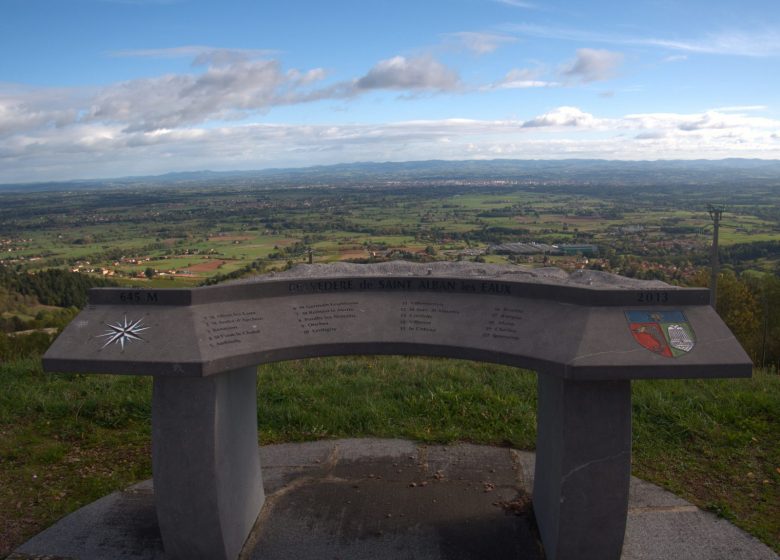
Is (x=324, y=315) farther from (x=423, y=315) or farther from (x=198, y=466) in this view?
(x=198, y=466)


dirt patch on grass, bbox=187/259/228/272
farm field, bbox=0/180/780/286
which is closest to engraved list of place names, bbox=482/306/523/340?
farm field, bbox=0/180/780/286

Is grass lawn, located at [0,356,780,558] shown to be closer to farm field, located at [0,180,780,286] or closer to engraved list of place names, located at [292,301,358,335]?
engraved list of place names, located at [292,301,358,335]

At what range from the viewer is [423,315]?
4.71 metres

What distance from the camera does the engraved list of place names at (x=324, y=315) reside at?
463 centimetres

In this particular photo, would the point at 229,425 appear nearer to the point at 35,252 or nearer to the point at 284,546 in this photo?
the point at 284,546

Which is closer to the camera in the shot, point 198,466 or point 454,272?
point 198,466

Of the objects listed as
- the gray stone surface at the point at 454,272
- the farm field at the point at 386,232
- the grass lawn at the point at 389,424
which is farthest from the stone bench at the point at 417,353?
the farm field at the point at 386,232

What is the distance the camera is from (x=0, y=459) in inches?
245

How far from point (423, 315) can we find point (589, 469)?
1617 mm

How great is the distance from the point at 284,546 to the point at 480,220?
3713 cm

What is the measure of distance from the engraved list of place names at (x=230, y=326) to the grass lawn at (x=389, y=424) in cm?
244

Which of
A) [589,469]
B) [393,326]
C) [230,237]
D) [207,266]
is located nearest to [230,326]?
[393,326]

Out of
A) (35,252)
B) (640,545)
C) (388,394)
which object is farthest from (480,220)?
(640,545)

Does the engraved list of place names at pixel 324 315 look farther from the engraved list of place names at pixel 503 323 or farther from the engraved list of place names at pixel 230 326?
the engraved list of place names at pixel 503 323
